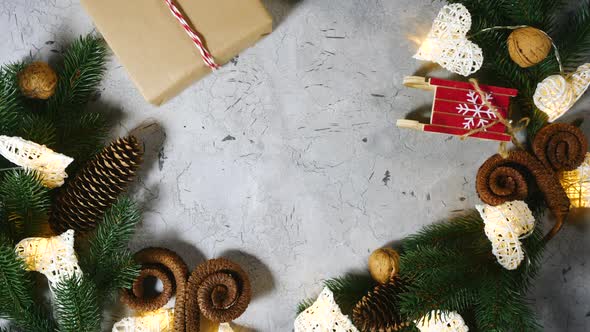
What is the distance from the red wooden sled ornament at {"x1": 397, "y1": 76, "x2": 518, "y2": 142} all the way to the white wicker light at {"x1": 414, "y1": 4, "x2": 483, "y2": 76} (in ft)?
0.14

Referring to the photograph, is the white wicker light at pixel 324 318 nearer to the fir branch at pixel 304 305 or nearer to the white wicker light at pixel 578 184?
the fir branch at pixel 304 305

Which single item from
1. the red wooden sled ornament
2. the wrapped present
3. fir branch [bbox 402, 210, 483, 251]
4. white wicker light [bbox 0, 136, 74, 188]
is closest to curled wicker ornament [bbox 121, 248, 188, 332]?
white wicker light [bbox 0, 136, 74, 188]

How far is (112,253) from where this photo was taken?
1.20 m

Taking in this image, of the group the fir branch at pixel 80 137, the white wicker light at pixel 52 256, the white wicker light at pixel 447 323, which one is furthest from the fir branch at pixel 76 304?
the white wicker light at pixel 447 323

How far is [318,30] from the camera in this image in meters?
1.31

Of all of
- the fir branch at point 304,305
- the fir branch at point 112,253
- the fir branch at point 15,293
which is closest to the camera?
the fir branch at point 15,293

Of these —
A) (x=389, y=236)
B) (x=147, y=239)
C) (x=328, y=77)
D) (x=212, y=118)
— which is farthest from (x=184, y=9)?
(x=389, y=236)

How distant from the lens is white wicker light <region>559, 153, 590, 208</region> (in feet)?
3.91

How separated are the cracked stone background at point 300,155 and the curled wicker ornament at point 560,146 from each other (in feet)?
0.43

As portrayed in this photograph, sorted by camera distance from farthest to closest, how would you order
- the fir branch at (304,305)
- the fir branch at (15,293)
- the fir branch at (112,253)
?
1. the fir branch at (304,305)
2. the fir branch at (112,253)
3. the fir branch at (15,293)

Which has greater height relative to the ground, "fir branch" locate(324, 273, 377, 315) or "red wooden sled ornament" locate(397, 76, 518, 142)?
"red wooden sled ornament" locate(397, 76, 518, 142)

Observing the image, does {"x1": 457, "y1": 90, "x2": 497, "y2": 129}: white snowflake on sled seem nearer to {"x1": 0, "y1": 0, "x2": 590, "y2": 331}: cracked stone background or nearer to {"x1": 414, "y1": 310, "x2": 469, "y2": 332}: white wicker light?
{"x1": 0, "y1": 0, "x2": 590, "y2": 331}: cracked stone background

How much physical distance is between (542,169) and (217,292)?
2.51 feet

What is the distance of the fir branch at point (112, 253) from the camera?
1.18 metres
